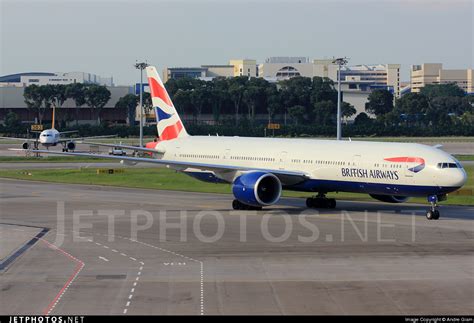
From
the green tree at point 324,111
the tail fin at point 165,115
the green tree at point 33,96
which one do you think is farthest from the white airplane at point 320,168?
the green tree at point 33,96

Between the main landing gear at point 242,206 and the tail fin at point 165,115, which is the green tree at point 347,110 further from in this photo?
the main landing gear at point 242,206

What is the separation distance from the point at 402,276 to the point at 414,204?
25225 mm

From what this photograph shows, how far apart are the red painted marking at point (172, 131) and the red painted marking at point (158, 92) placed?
1680mm

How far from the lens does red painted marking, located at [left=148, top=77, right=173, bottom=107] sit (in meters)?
62.8

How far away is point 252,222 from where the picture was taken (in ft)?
153

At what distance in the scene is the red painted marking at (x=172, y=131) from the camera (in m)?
62.1

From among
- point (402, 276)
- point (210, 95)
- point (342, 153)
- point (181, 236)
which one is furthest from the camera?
point (210, 95)

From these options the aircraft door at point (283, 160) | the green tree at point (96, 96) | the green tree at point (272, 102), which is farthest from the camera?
the green tree at point (96, 96)

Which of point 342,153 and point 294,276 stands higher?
point 342,153

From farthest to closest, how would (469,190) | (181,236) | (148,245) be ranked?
(469,190)
(181,236)
(148,245)

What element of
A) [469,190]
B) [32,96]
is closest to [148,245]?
[469,190]

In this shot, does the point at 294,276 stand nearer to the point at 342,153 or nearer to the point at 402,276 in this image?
the point at 402,276

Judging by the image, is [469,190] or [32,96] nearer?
[469,190]

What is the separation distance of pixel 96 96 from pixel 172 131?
12959cm
